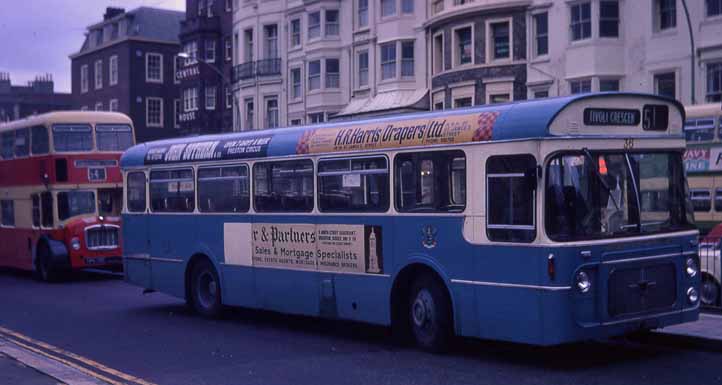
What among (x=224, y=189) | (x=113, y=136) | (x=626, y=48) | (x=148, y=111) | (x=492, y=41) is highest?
(x=492, y=41)

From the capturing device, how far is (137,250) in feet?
55.6

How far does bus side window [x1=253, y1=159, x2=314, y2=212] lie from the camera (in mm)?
12953

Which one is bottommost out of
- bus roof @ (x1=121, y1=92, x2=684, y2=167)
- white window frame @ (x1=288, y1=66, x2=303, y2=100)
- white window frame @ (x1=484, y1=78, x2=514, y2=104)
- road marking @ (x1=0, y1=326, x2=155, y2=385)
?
road marking @ (x1=0, y1=326, x2=155, y2=385)

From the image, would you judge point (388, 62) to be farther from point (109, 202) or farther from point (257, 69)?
point (109, 202)

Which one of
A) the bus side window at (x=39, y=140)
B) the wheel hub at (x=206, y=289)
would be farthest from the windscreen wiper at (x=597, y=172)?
the bus side window at (x=39, y=140)

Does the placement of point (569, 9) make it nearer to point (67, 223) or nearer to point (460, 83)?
point (460, 83)

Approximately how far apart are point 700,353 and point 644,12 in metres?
23.7

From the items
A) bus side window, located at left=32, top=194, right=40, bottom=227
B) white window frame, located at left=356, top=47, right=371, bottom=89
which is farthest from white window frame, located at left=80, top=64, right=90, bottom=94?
bus side window, located at left=32, top=194, right=40, bottom=227

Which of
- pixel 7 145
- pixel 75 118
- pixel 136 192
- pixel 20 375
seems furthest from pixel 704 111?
pixel 20 375

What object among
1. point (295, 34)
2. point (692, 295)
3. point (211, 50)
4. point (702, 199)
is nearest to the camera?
point (692, 295)

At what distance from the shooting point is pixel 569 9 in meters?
33.7

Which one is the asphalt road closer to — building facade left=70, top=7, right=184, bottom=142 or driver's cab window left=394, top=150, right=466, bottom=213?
driver's cab window left=394, top=150, right=466, bottom=213

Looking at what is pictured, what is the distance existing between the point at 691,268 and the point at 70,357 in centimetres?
780

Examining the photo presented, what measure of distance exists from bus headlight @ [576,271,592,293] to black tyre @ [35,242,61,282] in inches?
647
